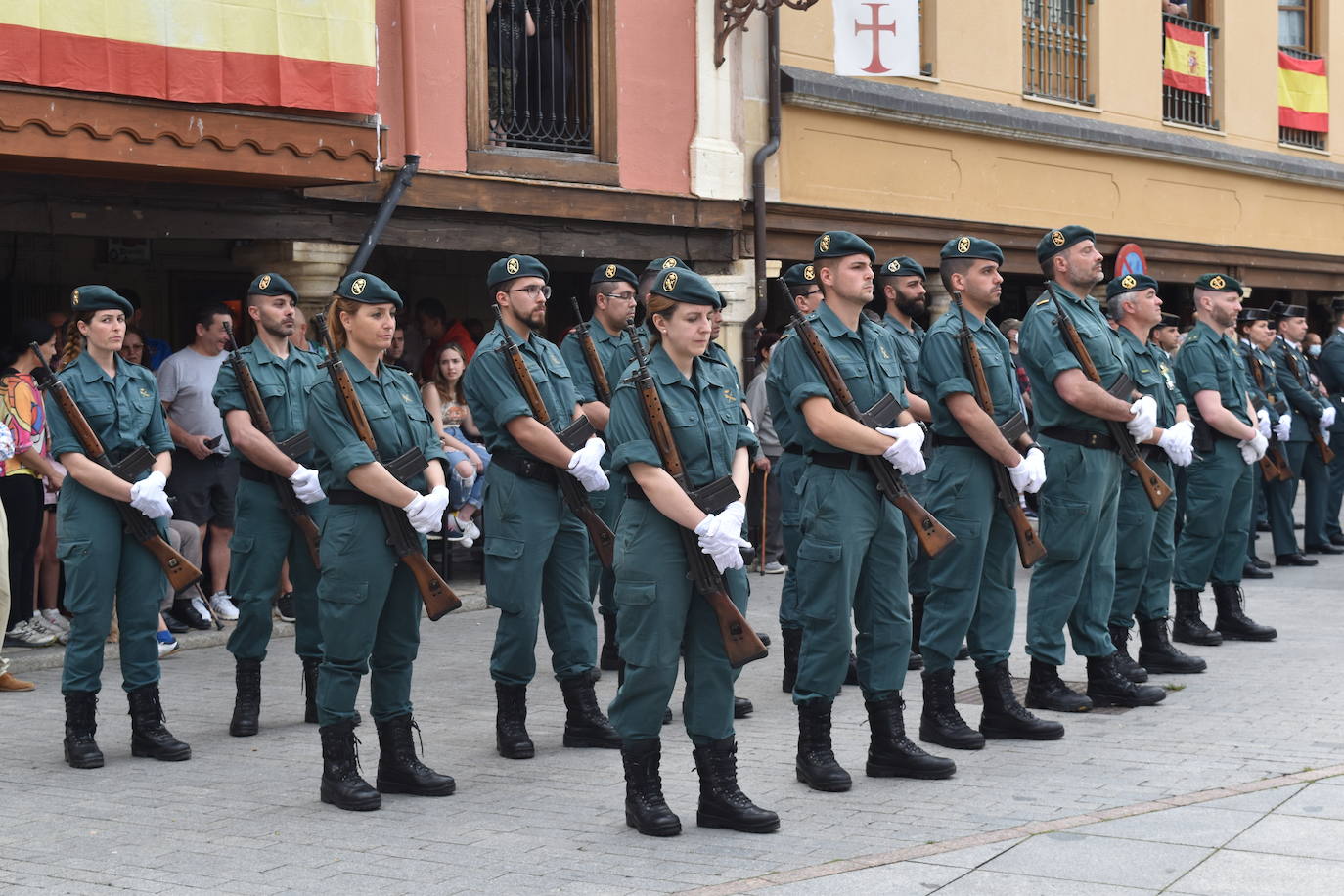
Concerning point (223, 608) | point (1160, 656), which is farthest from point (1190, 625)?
point (223, 608)

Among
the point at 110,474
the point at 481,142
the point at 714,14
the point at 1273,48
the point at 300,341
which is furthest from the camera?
the point at 1273,48

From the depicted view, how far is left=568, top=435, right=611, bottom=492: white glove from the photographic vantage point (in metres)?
7.19

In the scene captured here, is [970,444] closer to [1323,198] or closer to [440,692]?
[440,692]

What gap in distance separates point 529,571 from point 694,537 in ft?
4.88

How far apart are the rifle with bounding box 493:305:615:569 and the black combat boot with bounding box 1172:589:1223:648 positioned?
13.7 ft

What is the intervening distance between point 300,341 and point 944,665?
4395mm

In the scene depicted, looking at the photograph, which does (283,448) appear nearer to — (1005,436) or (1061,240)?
(1005,436)

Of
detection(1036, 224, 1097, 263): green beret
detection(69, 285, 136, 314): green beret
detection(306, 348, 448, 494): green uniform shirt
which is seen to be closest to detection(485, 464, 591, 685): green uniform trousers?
detection(306, 348, 448, 494): green uniform shirt

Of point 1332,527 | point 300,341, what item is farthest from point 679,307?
point 1332,527

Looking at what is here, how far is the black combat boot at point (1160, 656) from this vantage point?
9.24m

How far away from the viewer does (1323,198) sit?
76.0ft

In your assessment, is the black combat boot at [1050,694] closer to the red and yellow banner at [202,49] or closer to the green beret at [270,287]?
the green beret at [270,287]

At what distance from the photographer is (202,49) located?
1088 cm

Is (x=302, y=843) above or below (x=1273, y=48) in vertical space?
below
